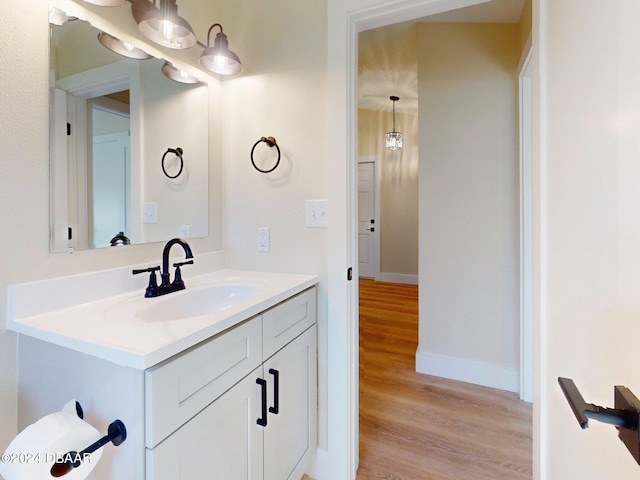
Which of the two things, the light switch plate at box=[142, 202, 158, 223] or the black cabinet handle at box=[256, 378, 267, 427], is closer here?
the black cabinet handle at box=[256, 378, 267, 427]

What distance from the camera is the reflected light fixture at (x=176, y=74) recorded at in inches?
54.3

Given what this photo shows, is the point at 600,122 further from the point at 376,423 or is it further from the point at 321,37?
the point at 376,423

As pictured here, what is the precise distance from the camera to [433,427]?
179 cm

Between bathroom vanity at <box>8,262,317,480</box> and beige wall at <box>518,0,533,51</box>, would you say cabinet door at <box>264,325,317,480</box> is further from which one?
beige wall at <box>518,0,533,51</box>

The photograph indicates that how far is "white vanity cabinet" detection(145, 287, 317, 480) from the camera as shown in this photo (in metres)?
0.72

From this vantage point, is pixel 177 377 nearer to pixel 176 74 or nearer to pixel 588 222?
pixel 588 222

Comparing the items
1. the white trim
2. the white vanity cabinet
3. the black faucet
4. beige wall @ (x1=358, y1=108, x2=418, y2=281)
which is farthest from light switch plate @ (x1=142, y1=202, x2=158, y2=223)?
beige wall @ (x1=358, y1=108, x2=418, y2=281)

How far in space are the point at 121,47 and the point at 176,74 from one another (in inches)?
10.1

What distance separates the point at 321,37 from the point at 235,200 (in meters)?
0.85

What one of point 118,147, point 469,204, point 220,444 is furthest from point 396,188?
point 220,444

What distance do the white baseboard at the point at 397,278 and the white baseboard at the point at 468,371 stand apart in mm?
3069

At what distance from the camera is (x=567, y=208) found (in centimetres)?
75

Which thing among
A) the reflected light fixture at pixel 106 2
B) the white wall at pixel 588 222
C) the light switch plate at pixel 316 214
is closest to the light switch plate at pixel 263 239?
the light switch plate at pixel 316 214

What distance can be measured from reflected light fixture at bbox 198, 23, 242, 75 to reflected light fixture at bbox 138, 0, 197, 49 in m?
0.10
